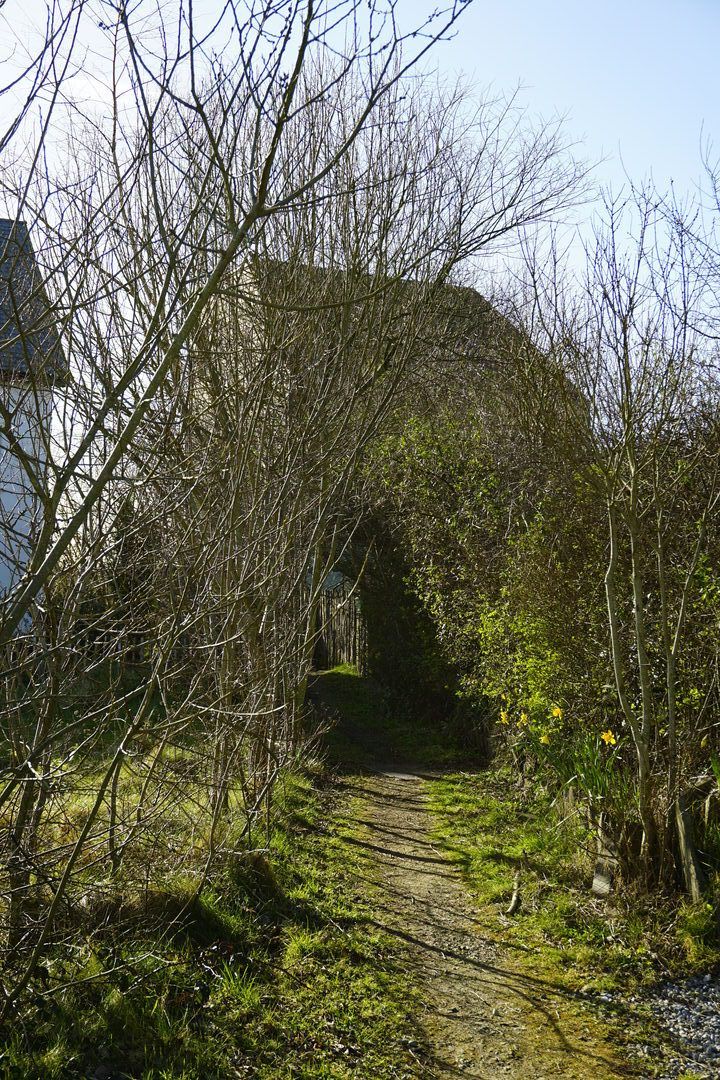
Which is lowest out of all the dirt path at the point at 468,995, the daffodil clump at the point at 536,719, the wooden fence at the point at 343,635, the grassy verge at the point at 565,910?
the dirt path at the point at 468,995

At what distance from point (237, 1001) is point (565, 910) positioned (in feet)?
6.98

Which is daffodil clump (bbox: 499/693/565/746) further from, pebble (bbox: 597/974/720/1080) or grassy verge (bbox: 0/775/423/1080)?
pebble (bbox: 597/974/720/1080)

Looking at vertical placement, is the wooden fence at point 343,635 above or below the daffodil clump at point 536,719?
above

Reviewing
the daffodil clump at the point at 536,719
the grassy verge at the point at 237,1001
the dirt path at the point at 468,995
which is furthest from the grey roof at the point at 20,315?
the daffodil clump at the point at 536,719

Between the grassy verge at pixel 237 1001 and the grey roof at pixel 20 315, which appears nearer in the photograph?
the grey roof at pixel 20 315

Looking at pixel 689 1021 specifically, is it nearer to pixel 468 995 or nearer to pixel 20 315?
pixel 468 995

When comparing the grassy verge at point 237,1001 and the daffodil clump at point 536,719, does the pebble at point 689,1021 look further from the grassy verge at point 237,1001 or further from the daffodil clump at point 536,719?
the daffodil clump at point 536,719

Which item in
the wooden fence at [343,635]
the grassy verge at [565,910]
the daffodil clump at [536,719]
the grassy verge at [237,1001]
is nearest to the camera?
the grassy verge at [237,1001]

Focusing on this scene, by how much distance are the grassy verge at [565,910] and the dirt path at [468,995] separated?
0.18 meters

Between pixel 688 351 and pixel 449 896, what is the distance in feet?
12.1

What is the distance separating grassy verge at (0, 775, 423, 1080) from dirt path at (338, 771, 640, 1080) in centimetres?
18

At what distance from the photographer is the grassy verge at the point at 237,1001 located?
342cm

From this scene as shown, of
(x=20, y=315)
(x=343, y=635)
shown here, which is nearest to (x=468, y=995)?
(x=20, y=315)

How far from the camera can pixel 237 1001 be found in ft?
A: 13.0
